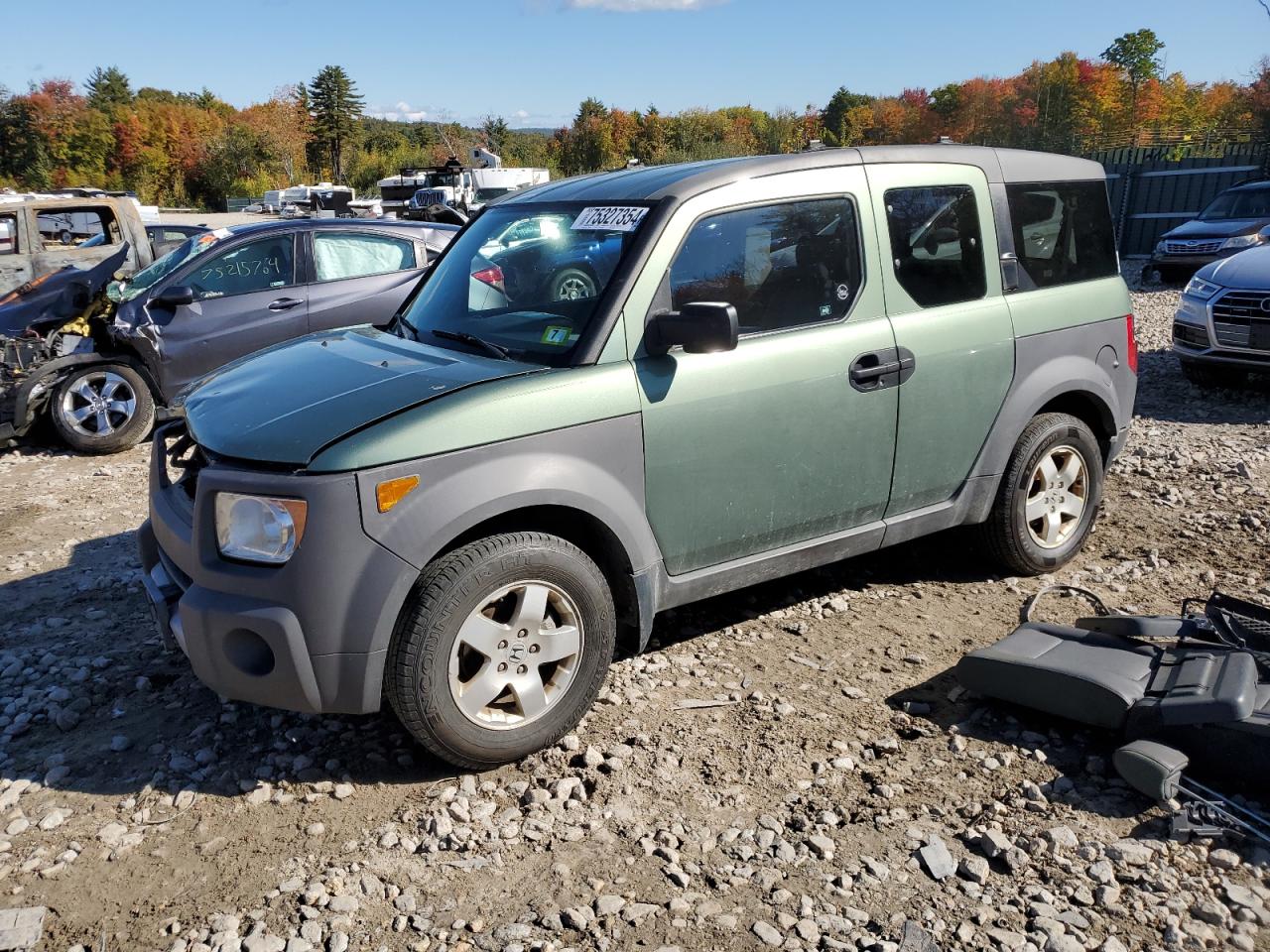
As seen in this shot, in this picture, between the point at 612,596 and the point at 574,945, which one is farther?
the point at 612,596

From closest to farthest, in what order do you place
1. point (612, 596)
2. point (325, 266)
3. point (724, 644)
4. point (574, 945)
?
1. point (574, 945)
2. point (612, 596)
3. point (724, 644)
4. point (325, 266)

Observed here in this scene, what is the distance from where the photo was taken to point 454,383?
3.34m

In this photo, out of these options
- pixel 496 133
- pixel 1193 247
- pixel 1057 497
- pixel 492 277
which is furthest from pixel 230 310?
pixel 496 133

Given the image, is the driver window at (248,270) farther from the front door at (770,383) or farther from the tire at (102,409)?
the front door at (770,383)

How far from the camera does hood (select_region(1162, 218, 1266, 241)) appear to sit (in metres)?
16.2

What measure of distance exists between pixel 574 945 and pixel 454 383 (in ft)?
5.75

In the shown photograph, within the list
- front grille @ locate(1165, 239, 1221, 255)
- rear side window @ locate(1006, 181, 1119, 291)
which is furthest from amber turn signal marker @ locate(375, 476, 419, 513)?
front grille @ locate(1165, 239, 1221, 255)

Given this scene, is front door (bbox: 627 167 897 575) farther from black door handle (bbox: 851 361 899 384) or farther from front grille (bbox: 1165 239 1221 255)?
front grille (bbox: 1165 239 1221 255)

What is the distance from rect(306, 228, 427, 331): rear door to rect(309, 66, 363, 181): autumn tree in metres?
88.9

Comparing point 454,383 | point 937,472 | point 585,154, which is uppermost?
point 585,154

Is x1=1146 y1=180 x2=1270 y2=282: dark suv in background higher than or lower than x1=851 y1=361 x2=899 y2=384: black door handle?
higher

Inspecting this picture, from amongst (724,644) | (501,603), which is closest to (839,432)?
(724,644)

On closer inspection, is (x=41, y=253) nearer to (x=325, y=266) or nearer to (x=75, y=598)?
(x=325, y=266)

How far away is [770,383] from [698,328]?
500 mm
